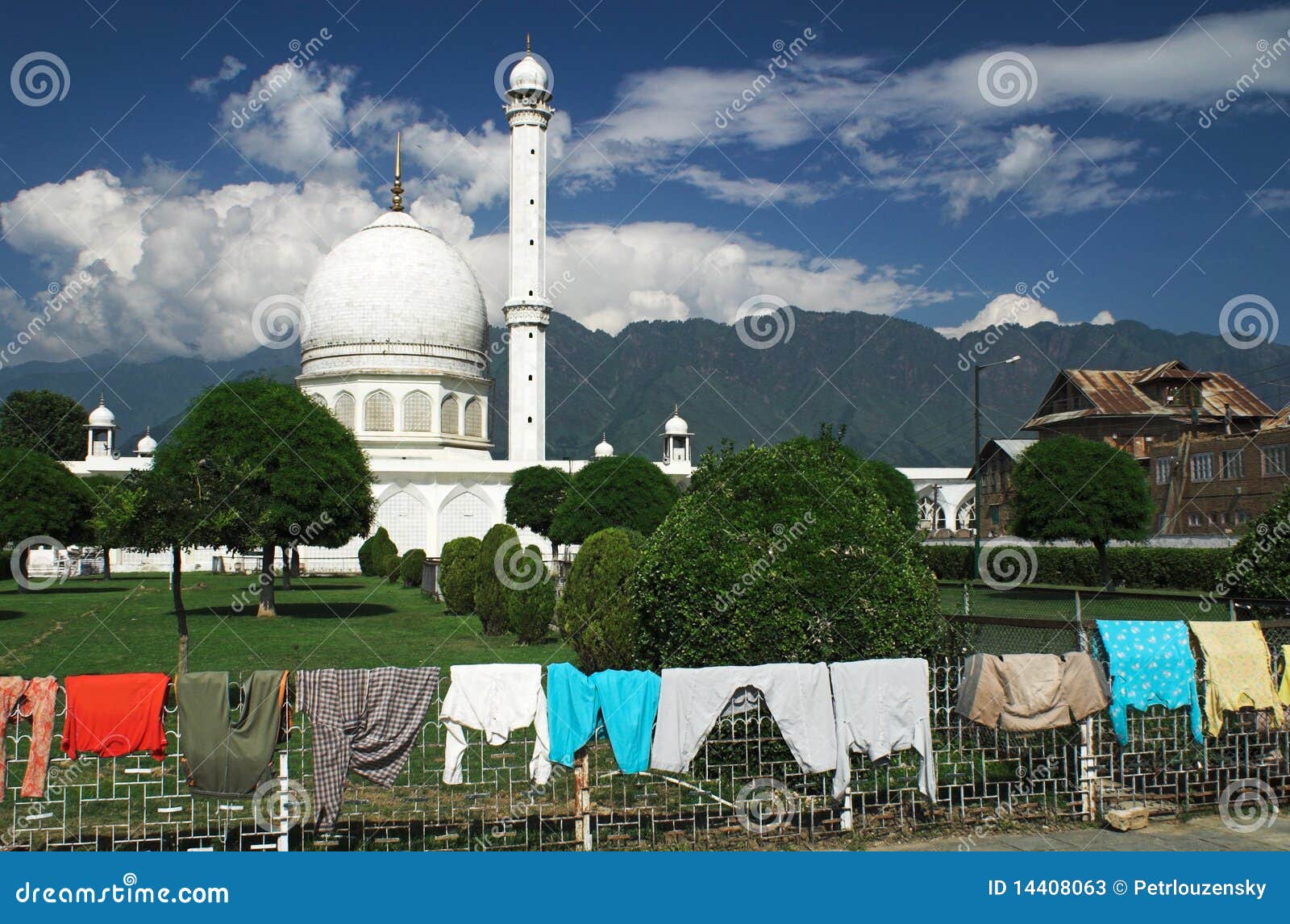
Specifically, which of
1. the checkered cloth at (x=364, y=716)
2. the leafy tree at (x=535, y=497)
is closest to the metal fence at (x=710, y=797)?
the checkered cloth at (x=364, y=716)

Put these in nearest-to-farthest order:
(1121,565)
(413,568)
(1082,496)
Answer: (1082,496) < (1121,565) < (413,568)

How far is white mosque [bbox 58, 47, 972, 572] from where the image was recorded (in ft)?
164

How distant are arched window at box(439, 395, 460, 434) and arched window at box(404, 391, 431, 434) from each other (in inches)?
26.7

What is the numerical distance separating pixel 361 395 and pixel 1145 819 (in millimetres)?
47948

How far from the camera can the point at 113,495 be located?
20.8 meters

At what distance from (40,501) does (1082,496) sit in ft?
96.1

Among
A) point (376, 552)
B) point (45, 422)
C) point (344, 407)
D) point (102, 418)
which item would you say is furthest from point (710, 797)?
point (45, 422)

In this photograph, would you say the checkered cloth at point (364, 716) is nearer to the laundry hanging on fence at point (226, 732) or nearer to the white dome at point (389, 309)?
the laundry hanging on fence at point (226, 732)

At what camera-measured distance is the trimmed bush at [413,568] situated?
36969mm

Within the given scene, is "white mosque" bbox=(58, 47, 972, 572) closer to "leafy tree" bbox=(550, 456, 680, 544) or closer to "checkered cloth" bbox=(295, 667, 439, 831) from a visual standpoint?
"leafy tree" bbox=(550, 456, 680, 544)

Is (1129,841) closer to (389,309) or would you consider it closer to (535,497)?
(535,497)

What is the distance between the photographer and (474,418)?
55156mm

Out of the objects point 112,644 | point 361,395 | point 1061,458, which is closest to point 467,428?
point 361,395

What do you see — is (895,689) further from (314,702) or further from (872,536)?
(314,702)
